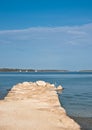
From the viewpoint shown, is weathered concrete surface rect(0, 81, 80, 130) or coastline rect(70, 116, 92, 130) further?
coastline rect(70, 116, 92, 130)

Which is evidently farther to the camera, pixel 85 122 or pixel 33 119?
pixel 85 122

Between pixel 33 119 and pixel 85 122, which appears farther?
pixel 85 122

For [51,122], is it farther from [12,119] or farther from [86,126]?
[86,126]

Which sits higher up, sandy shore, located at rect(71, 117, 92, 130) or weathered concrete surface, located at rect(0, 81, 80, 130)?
weathered concrete surface, located at rect(0, 81, 80, 130)

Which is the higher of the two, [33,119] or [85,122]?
[33,119]

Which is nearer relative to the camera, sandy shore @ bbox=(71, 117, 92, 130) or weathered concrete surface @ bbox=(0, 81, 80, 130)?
weathered concrete surface @ bbox=(0, 81, 80, 130)

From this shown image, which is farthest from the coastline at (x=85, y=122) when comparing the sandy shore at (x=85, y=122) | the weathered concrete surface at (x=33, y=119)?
the weathered concrete surface at (x=33, y=119)

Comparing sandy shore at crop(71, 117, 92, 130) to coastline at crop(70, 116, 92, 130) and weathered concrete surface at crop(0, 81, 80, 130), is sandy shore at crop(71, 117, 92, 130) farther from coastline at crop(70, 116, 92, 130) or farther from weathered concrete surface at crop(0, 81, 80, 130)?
weathered concrete surface at crop(0, 81, 80, 130)

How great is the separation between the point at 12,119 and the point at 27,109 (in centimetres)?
453

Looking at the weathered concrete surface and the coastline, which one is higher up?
Result: the weathered concrete surface

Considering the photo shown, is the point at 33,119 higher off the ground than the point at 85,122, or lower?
higher

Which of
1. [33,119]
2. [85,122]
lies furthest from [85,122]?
[33,119]

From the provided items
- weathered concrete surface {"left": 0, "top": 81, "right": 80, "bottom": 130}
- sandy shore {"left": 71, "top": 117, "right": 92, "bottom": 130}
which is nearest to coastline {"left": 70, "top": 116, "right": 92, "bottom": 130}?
sandy shore {"left": 71, "top": 117, "right": 92, "bottom": 130}

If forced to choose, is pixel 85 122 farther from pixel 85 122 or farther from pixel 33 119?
pixel 33 119
